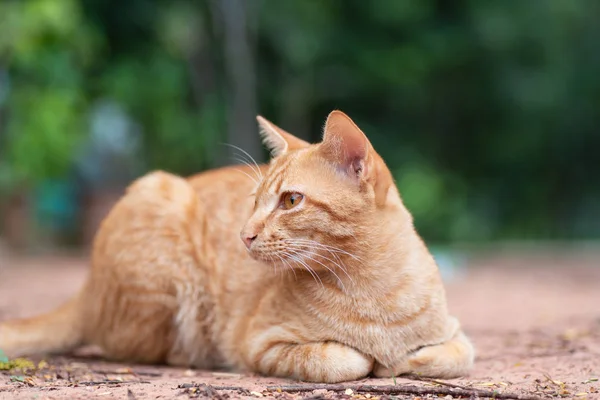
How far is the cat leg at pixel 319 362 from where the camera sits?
3289 mm

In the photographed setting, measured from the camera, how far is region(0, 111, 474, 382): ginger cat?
10.8ft

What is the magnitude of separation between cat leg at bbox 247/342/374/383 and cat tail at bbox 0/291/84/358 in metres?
1.28

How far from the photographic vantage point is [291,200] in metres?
3.32

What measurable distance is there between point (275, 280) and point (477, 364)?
118 cm

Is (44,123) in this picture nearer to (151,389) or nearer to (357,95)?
(357,95)

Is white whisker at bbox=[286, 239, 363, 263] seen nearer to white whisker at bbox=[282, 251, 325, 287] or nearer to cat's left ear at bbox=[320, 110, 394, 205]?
white whisker at bbox=[282, 251, 325, 287]

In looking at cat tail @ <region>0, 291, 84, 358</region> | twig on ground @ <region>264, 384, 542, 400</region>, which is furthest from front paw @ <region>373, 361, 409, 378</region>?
cat tail @ <region>0, 291, 84, 358</region>

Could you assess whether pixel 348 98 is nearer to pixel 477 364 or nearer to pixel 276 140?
pixel 276 140

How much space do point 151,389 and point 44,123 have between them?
7303 millimetres

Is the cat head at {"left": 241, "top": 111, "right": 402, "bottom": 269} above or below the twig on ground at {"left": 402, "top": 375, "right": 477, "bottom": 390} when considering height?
above

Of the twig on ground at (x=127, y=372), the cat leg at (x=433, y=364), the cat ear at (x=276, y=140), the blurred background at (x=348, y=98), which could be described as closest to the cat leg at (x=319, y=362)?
the cat leg at (x=433, y=364)

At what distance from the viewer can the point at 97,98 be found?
38.9ft

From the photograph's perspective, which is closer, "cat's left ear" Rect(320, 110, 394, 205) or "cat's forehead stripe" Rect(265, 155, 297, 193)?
"cat's left ear" Rect(320, 110, 394, 205)

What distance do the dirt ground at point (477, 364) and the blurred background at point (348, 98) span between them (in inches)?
147
